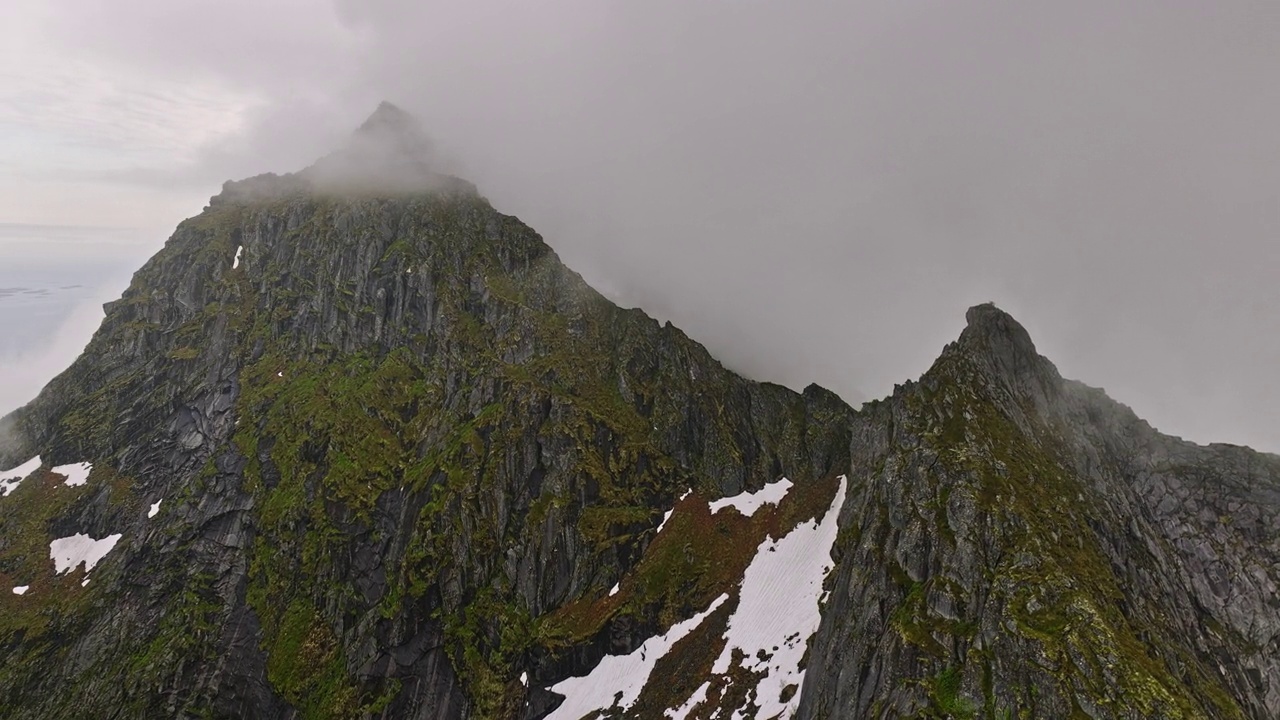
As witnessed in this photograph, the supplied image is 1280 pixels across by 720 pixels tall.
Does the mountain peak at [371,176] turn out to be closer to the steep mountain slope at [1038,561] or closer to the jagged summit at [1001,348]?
the jagged summit at [1001,348]

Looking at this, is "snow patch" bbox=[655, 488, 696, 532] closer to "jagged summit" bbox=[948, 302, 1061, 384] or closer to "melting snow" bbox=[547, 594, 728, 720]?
"melting snow" bbox=[547, 594, 728, 720]

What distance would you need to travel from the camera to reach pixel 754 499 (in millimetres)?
121750

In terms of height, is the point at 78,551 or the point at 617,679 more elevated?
the point at 617,679

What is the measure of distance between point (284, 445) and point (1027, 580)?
451 feet

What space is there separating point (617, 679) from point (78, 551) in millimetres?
117470

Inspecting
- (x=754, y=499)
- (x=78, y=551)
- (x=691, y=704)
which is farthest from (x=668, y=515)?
(x=78, y=551)

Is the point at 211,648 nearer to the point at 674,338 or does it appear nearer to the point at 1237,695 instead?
the point at 674,338

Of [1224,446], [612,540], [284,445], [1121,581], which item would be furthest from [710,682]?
[284,445]

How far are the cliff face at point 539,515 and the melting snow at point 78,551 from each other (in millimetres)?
1854

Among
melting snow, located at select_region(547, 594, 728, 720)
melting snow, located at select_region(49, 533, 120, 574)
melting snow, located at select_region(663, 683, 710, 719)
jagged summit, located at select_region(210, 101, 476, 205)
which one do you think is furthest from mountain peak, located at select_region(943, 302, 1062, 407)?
melting snow, located at select_region(49, 533, 120, 574)

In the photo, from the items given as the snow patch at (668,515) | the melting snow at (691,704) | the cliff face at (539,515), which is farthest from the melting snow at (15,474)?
the melting snow at (691,704)

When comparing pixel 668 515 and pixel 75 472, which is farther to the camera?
pixel 75 472

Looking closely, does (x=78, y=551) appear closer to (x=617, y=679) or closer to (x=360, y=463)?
(x=360, y=463)

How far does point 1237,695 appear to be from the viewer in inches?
2534
